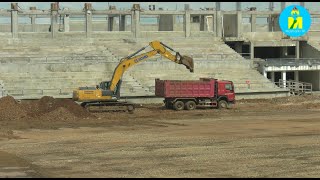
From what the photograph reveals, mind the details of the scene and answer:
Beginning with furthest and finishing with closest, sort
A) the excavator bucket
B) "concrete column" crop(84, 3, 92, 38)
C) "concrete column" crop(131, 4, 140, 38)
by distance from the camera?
"concrete column" crop(131, 4, 140, 38)
"concrete column" crop(84, 3, 92, 38)
the excavator bucket

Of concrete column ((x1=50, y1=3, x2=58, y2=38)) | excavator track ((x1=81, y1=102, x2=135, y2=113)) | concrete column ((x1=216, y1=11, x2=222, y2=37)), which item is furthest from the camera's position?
concrete column ((x1=216, y1=11, x2=222, y2=37))

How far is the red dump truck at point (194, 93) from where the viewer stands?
43562 mm

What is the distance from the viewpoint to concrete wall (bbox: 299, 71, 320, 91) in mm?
66500

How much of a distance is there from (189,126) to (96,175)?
16.0 metres

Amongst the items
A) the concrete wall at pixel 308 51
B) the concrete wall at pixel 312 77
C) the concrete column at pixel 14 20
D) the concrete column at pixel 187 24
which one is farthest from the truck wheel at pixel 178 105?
the concrete wall at pixel 308 51

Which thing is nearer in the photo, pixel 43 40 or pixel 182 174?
pixel 182 174

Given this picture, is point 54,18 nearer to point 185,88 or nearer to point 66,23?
point 66,23

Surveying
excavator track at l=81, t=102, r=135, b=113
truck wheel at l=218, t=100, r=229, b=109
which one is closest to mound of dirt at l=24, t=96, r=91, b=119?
excavator track at l=81, t=102, r=135, b=113

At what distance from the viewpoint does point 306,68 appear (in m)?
64.1

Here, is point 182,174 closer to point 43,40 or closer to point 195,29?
point 43,40

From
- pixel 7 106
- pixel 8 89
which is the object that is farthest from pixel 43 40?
pixel 7 106

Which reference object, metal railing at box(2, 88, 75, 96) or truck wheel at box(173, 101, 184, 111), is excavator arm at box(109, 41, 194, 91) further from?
metal railing at box(2, 88, 75, 96)

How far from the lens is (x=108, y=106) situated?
40688mm

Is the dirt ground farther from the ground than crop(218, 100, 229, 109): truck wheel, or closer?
closer
